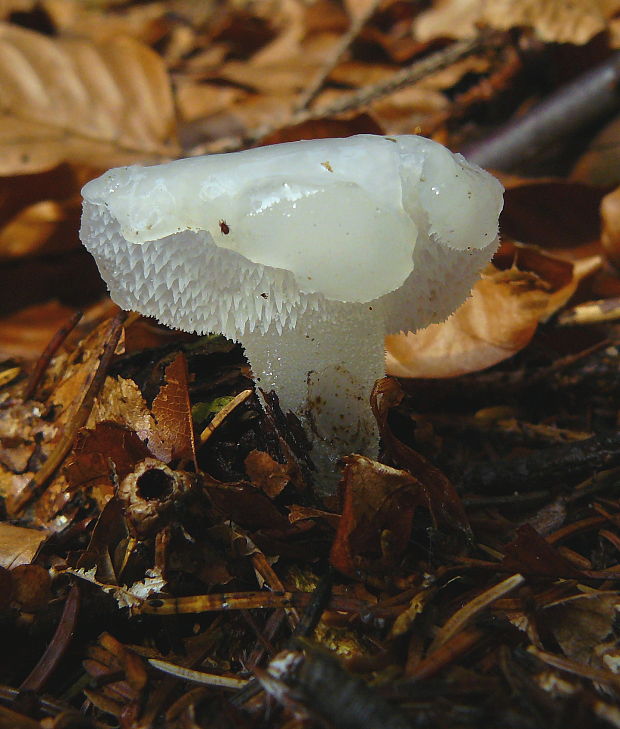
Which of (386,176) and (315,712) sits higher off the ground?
(386,176)

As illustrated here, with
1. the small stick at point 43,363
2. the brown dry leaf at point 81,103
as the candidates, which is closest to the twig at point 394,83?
the brown dry leaf at point 81,103

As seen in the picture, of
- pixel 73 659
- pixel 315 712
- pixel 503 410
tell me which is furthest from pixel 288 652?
pixel 503 410

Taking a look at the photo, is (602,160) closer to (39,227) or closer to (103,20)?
(39,227)

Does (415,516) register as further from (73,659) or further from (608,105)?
(608,105)

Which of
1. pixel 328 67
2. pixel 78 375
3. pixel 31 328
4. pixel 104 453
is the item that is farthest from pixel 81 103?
pixel 104 453

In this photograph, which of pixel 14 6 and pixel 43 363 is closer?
pixel 43 363

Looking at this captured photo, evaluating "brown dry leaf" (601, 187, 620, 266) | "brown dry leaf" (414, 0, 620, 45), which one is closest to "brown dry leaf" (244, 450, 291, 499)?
"brown dry leaf" (601, 187, 620, 266)
